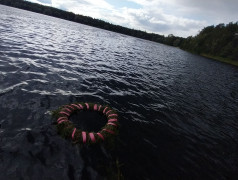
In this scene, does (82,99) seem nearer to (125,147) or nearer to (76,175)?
(125,147)

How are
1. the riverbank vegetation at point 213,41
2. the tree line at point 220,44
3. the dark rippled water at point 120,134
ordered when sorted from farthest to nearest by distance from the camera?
the riverbank vegetation at point 213,41 < the tree line at point 220,44 < the dark rippled water at point 120,134

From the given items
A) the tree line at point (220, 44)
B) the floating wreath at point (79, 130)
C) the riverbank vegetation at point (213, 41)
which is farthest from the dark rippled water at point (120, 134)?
the tree line at point (220, 44)

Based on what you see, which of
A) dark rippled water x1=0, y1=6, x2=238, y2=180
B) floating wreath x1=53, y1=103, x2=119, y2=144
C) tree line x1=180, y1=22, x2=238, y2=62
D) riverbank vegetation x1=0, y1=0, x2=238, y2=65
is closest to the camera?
dark rippled water x1=0, y1=6, x2=238, y2=180

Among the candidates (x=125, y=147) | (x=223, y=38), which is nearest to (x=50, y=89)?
(x=125, y=147)

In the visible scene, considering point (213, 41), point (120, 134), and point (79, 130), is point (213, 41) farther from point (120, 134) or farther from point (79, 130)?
point (79, 130)

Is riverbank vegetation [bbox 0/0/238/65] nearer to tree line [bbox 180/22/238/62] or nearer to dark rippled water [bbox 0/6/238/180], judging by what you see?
tree line [bbox 180/22/238/62]

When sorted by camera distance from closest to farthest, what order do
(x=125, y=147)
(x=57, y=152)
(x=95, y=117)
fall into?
1. (x=57, y=152)
2. (x=125, y=147)
3. (x=95, y=117)

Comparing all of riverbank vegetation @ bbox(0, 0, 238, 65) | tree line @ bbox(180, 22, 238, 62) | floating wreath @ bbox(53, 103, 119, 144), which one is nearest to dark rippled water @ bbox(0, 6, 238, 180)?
floating wreath @ bbox(53, 103, 119, 144)

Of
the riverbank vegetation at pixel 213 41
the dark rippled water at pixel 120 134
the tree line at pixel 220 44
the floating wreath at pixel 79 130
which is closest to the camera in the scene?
the dark rippled water at pixel 120 134

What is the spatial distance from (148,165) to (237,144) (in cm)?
796

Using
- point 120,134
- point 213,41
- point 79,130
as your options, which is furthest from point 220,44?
point 79,130

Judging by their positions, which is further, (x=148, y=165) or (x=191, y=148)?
(x=191, y=148)

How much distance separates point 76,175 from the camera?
6551 mm

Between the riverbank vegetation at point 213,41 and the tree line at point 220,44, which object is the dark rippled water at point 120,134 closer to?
the riverbank vegetation at point 213,41
